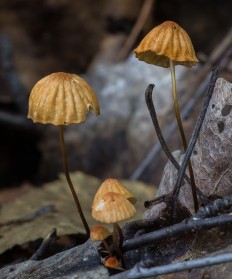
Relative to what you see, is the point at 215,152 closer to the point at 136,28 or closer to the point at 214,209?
the point at 214,209

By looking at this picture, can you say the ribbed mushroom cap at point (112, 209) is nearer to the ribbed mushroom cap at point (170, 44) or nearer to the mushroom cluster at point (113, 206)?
the mushroom cluster at point (113, 206)

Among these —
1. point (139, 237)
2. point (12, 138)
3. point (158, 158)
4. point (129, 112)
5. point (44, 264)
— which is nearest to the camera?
point (139, 237)

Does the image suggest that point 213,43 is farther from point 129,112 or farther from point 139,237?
point 139,237

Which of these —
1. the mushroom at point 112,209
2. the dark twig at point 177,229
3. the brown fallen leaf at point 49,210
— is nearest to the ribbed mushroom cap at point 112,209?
the mushroom at point 112,209

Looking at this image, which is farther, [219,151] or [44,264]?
[219,151]

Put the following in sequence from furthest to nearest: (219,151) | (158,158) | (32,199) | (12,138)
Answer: (12,138), (158,158), (32,199), (219,151)

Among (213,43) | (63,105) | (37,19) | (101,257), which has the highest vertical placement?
(37,19)

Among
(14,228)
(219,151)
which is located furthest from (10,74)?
(219,151)
